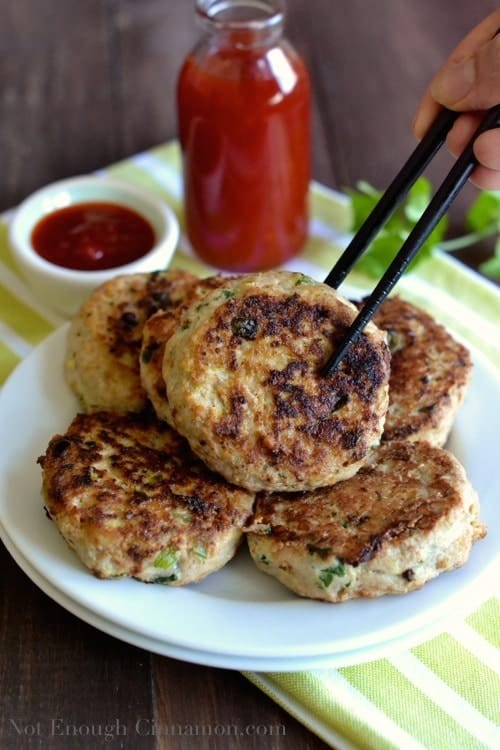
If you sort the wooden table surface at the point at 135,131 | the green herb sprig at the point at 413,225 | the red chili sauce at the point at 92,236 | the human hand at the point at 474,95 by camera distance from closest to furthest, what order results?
1. the wooden table surface at the point at 135,131
2. the human hand at the point at 474,95
3. the red chili sauce at the point at 92,236
4. the green herb sprig at the point at 413,225

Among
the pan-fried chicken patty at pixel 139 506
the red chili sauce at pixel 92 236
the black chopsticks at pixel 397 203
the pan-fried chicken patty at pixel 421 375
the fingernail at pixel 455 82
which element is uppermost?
the fingernail at pixel 455 82

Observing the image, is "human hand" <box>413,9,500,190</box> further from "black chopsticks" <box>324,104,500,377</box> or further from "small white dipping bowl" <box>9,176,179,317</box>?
"small white dipping bowl" <box>9,176,179,317</box>

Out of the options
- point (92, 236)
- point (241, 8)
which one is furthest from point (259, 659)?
point (241, 8)

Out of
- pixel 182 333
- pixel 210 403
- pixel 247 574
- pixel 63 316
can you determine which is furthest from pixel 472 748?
pixel 63 316

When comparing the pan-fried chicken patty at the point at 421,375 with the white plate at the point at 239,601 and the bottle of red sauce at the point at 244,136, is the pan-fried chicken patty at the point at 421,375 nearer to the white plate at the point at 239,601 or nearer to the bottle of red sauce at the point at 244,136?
the white plate at the point at 239,601

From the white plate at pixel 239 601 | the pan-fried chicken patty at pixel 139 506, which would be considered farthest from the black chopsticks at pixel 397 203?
the white plate at pixel 239 601

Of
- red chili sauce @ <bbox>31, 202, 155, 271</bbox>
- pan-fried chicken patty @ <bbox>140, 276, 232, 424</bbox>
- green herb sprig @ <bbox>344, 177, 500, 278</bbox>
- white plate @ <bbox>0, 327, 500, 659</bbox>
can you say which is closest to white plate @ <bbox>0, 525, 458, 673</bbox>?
white plate @ <bbox>0, 327, 500, 659</bbox>
